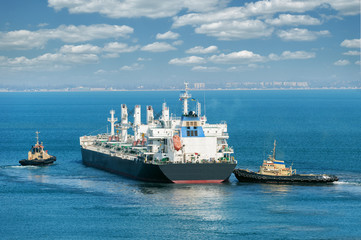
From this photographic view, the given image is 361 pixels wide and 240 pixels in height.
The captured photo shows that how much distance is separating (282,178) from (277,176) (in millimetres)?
738

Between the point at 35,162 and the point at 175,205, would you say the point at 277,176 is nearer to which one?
the point at 175,205

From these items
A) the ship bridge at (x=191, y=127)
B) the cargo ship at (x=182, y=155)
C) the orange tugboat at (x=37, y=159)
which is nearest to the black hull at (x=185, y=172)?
the cargo ship at (x=182, y=155)

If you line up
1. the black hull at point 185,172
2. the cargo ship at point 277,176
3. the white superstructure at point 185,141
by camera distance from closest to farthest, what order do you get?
the black hull at point 185,172
the cargo ship at point 277,176
the white superstructure at point 185,141

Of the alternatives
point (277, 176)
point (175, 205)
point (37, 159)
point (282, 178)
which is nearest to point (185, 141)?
point (277, 176)

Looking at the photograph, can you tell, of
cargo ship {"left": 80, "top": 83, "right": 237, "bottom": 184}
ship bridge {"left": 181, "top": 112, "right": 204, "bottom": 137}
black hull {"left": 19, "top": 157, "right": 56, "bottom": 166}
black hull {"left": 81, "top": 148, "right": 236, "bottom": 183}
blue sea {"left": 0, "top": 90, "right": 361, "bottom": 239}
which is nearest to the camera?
blue sea {"left": 0, "top": 90, "right": 361, "bottom": 239}

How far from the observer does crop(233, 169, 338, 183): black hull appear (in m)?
63.7

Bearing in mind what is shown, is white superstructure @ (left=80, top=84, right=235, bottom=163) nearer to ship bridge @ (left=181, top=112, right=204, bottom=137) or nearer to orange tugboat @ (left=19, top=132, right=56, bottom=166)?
ship bridge @ (left=181, top=112, right=204, bottom=137)

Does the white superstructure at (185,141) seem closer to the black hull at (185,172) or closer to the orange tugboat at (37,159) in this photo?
the black hull at (185,172)

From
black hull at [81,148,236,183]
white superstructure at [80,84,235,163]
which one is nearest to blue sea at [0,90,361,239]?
black hull at [81,148,236,183]

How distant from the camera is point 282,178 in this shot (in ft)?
212

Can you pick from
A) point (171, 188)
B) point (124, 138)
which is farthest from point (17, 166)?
point (171, 188)

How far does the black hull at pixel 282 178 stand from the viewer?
209 feet

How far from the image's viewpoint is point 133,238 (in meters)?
44.0

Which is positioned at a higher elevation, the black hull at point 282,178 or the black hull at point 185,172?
the black hull at point 185,172
